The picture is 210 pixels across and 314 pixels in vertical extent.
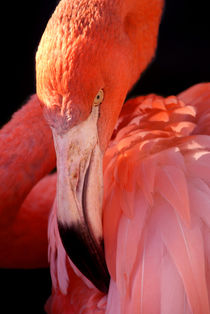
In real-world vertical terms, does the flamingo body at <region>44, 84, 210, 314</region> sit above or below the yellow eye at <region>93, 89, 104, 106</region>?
below

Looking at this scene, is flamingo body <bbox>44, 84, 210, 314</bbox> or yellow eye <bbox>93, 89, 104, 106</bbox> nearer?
flamingo body <bbox>44, 84, 210, 314</bbox>

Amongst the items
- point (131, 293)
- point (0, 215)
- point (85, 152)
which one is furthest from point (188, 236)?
point (0, 215)

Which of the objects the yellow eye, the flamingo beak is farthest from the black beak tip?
the yellow eye

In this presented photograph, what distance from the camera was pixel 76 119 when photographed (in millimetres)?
1235

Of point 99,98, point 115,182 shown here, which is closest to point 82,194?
point 115,182

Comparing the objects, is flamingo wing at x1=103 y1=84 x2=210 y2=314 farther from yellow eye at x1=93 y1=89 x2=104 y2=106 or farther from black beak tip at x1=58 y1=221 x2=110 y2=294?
yellow eye at x1=93 y1=89 x2=104 y2=106

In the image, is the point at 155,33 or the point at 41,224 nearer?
the point at 155,33

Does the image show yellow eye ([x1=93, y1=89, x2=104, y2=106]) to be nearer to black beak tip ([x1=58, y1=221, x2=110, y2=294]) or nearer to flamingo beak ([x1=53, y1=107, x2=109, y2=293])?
flamingo beak ([x1=53, y1=107, x2=109, y2=293])

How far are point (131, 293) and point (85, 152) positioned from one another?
40 centimetres

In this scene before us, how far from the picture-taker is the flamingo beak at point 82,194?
1239 millimetres

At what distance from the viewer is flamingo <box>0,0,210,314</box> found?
119 centimetres

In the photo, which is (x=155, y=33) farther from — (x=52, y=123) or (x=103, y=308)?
(x=103, y=308)

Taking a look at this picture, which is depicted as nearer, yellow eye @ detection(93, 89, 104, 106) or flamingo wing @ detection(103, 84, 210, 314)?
flamingo wing @ detection(103, 84, 210, 314)

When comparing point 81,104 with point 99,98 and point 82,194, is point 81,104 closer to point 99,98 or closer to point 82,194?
point 99,98
